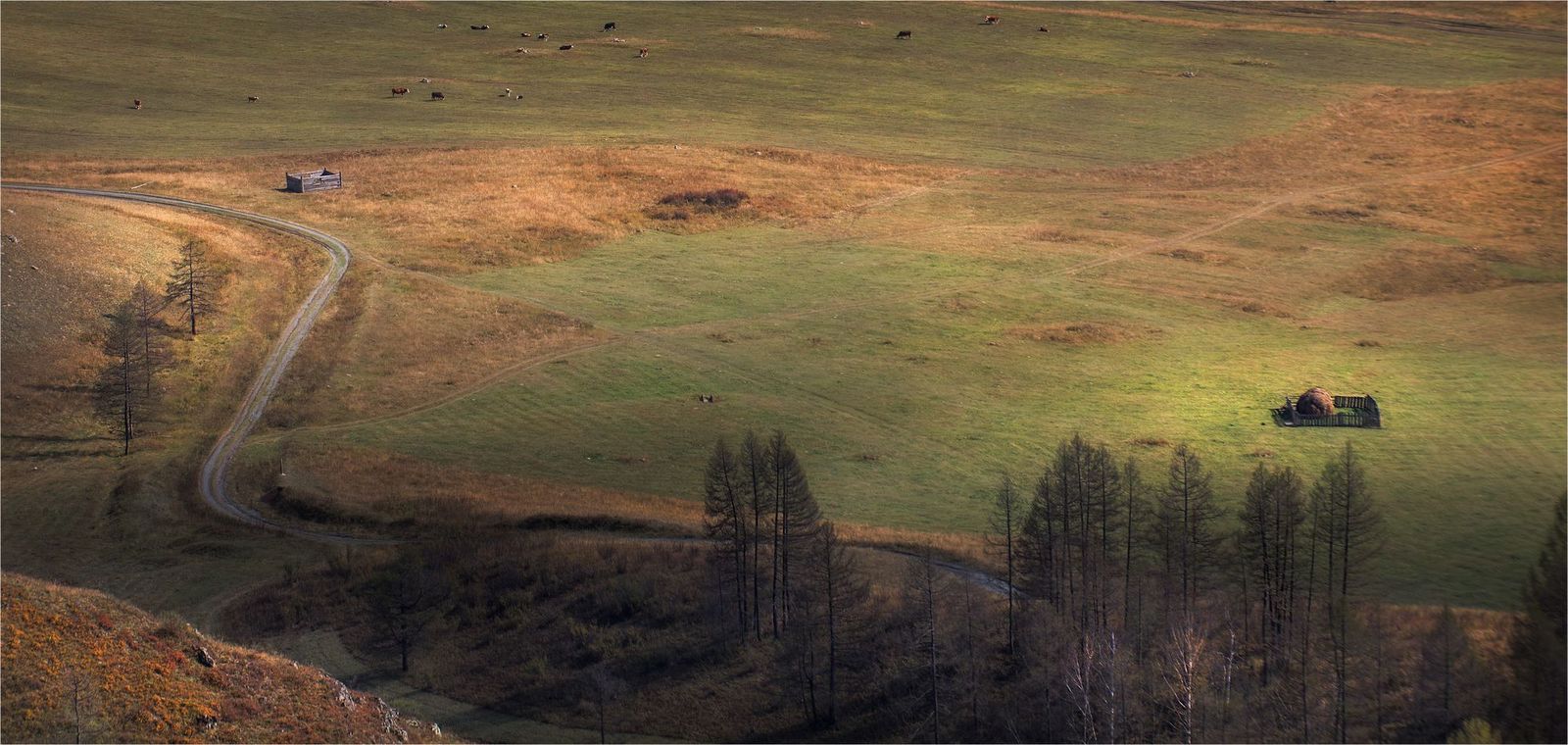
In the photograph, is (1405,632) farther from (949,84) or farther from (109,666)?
(949,84)

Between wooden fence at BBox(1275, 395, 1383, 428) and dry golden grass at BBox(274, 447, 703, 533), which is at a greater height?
wooden fence at BBox(1275, 395, 1383, 428)

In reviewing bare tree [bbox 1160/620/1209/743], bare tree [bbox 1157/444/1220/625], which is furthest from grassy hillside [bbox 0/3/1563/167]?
bare tree [bbox 1160/620/1209/743]

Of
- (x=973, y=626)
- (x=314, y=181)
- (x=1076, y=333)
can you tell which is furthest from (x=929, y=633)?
(x=314, y=181)

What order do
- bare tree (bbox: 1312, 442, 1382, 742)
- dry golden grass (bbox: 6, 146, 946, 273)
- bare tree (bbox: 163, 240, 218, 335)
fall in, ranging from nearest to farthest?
bare tree (bbox: 1312, 442, 1382, 742)
bare tree (bbox: 163, 240, 218, 335)
dry golden grass (bbox: 6, 146, 946, 273)

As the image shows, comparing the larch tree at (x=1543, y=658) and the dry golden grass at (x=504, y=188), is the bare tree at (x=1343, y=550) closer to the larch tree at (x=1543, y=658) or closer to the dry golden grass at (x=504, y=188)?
the larch tree at (x=1543, y=658)

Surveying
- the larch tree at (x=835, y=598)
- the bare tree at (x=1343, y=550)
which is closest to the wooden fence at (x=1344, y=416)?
the bare tree at (x=1343, y=550)

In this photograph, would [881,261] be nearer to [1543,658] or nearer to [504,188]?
[504,188]

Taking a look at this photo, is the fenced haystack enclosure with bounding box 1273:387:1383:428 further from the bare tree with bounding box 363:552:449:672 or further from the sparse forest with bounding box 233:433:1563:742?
the bare tree with bounding box 363:552:449:672
